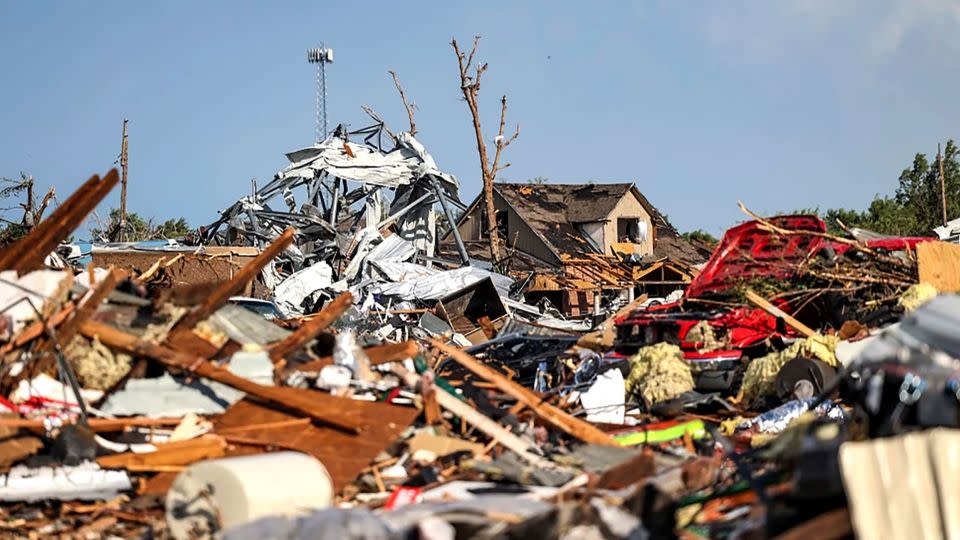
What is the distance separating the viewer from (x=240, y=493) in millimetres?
5629

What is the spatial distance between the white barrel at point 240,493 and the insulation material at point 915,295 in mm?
7207

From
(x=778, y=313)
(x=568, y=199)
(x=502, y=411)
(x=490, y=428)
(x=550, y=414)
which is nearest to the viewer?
(x=490, y=428)

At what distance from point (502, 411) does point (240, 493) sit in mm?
3346

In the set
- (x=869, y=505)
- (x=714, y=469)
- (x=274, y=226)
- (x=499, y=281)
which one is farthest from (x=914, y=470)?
(x=274, y=226)

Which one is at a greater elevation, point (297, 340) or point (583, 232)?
point (583, 232)

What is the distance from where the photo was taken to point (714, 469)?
684cm

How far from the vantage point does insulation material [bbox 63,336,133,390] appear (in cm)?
782

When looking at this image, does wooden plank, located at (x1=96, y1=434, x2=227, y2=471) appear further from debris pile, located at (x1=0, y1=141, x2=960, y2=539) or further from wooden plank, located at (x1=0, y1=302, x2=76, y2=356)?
wooden plank, located at (x1=0, y1=302, x2=76, y2=356)

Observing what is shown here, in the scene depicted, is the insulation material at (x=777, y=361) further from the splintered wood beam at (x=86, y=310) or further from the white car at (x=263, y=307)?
the white car at (x=263, y=307)

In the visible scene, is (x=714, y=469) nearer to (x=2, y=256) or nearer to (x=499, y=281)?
(x=2, y=256)

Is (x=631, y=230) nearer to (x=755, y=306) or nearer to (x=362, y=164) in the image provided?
(x=362, y=164)

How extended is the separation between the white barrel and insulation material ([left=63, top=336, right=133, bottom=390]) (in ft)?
6.96

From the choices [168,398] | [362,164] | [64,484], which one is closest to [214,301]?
[168,398]

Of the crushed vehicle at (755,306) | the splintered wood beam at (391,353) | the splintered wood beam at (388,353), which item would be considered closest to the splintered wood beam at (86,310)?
the splintered wood beam at (388,353)
